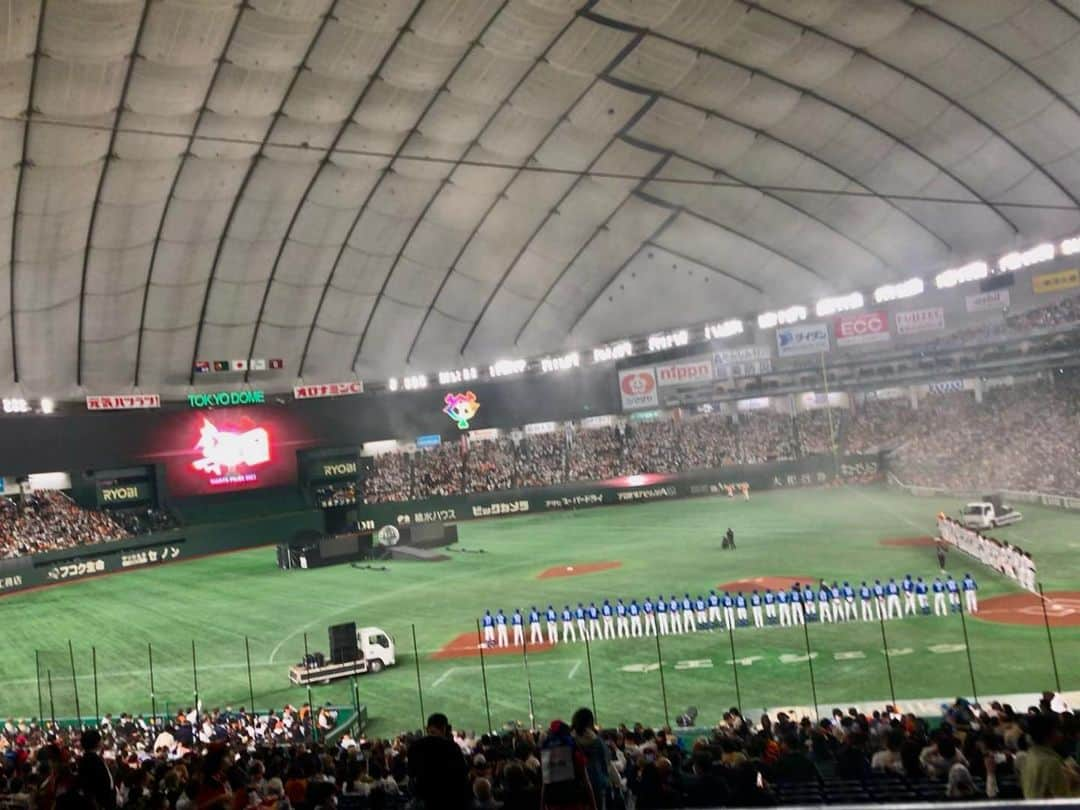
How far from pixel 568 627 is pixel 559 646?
1.27 metres

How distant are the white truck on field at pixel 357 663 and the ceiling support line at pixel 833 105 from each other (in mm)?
24250

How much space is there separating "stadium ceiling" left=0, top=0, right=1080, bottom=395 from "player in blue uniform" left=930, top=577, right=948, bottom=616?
61.0 ft

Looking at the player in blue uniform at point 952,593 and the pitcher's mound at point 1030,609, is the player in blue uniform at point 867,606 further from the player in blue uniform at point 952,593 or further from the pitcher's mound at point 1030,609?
the pitcher's mound at point 1030,609

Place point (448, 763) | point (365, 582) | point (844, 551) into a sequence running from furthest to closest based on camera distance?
point (365, 582) < point (844, 551) < point (448, 763)

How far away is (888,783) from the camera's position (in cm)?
943

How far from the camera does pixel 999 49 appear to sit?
36.5m

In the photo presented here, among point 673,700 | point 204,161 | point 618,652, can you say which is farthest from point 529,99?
point 673,700

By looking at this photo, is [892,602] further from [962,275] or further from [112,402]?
[112,402]

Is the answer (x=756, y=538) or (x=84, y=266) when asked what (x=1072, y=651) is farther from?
(x=84, y=266)

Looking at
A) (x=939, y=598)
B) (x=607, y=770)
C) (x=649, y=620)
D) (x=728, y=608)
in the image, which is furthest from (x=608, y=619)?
(x=607, y=770)

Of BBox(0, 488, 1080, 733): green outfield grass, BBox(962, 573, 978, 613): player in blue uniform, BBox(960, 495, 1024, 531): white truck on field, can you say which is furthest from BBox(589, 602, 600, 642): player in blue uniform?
BBox(960, 495, 1024, 531): white truck on field

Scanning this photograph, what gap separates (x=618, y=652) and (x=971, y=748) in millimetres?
15066

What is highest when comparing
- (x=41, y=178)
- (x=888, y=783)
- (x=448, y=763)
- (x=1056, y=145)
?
(x=41, y=178)

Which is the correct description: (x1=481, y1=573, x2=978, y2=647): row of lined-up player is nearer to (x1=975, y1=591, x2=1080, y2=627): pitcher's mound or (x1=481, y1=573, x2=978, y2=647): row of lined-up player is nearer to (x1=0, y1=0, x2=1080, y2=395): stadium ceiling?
(x1=975, y1=591, x2=1080, y2=627): pitcher's mound
